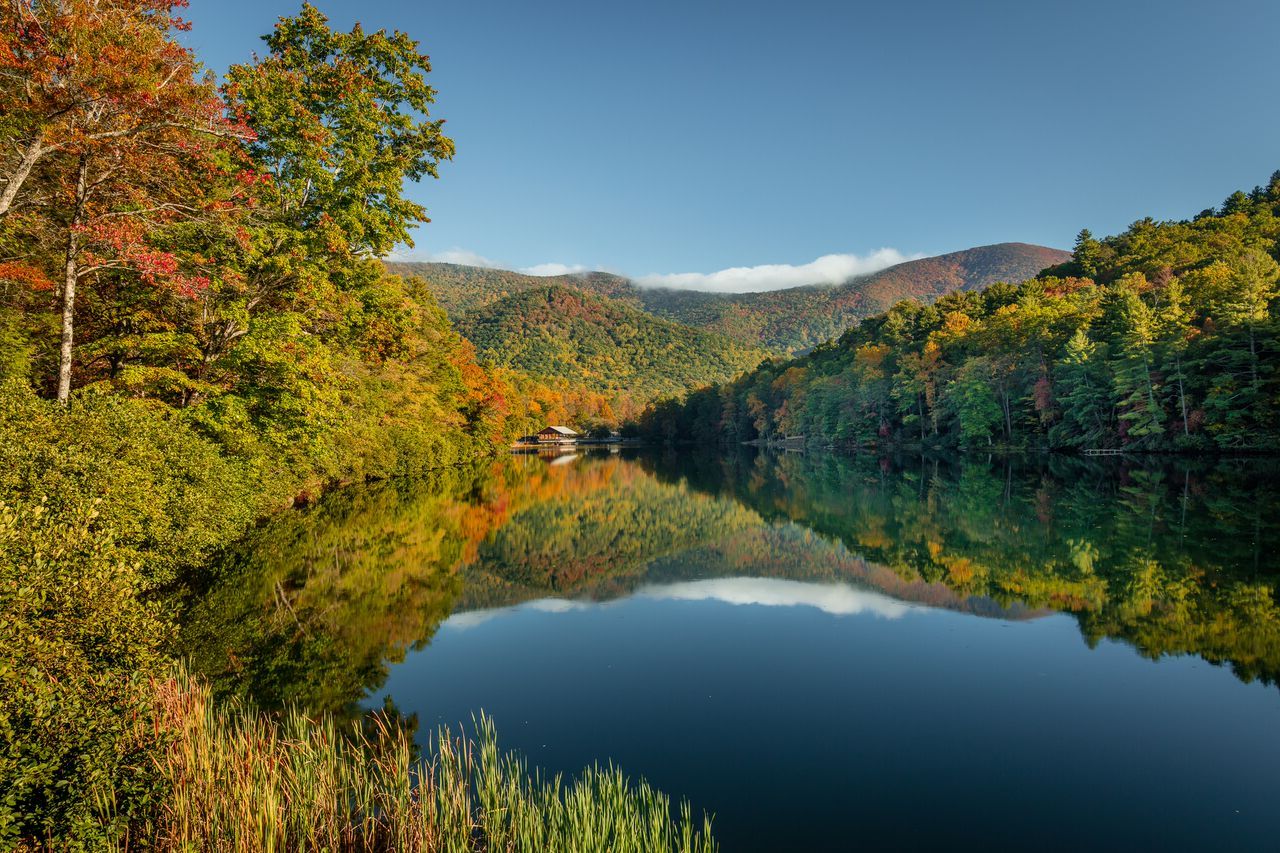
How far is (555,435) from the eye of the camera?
121188mm

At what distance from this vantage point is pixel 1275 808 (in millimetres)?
5215

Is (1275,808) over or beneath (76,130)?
beneath

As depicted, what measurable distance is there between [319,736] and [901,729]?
5.80 meters

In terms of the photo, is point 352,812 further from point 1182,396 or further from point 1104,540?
point 1182,396

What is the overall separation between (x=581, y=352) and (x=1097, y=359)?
145 metres

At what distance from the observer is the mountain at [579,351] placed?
164 meters

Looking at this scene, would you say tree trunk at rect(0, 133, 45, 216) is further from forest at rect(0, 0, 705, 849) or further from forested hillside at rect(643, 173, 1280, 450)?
forested hillside at rect(643, 173, 1280, 450)

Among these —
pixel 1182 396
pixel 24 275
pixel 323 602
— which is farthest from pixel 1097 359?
pixel 24 275

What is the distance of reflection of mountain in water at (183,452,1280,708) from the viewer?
9.41 m

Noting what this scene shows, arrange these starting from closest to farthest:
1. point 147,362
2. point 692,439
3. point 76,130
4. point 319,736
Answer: point 319,736, point 76,130, point 147,362, point 692,439

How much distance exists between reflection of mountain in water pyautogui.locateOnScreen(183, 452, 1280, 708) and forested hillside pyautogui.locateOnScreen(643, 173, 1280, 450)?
1238 centimetres

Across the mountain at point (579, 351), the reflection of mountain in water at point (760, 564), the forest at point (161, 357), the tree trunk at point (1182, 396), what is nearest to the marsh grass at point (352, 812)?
the forest at point (161, 357)

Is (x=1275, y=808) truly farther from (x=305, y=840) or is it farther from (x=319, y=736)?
(x=319, y=736)

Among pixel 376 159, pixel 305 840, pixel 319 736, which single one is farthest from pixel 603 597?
pixel 376 159
